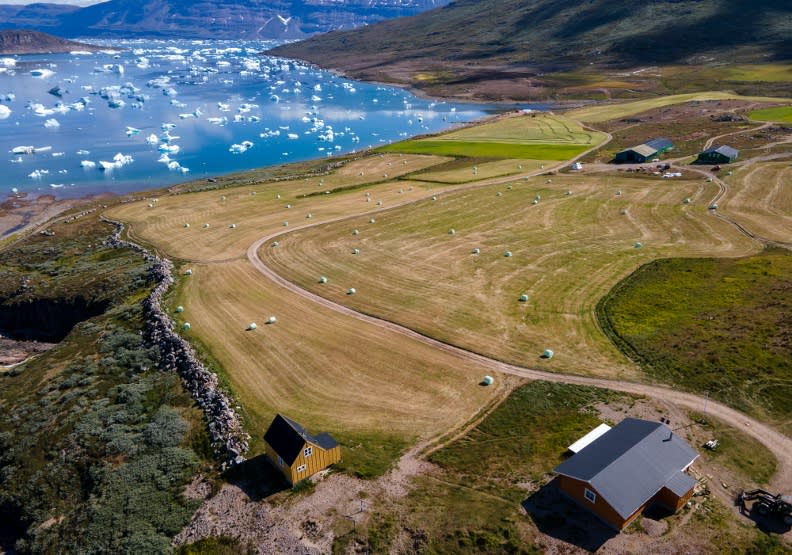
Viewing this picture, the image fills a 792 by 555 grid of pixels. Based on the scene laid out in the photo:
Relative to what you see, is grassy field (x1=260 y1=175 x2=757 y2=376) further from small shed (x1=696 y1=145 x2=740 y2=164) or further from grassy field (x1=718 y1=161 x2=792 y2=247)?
small shed (x1=696 y1=145 x2=740 y2=164)

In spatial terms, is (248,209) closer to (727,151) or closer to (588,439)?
(588,439)

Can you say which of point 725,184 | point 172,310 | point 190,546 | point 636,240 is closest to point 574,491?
point 190,546

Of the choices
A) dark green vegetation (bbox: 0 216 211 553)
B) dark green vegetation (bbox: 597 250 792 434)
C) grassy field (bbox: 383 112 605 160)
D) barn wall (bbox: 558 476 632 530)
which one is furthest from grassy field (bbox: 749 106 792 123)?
dark green vegetation (bbox: 0 216 211 553)

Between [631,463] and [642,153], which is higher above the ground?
[642,153]

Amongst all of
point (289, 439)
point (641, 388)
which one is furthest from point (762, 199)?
point (289, 439)

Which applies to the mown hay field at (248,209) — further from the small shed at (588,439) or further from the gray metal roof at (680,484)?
the gray metal roof at (680,484)

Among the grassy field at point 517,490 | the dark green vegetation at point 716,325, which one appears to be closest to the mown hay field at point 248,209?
the grassy field at point 517,490

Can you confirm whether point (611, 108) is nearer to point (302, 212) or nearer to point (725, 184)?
point (725, 184)

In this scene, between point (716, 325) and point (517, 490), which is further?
point (716, 325)


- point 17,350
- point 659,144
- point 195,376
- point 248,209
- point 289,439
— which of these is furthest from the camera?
point 659,144
